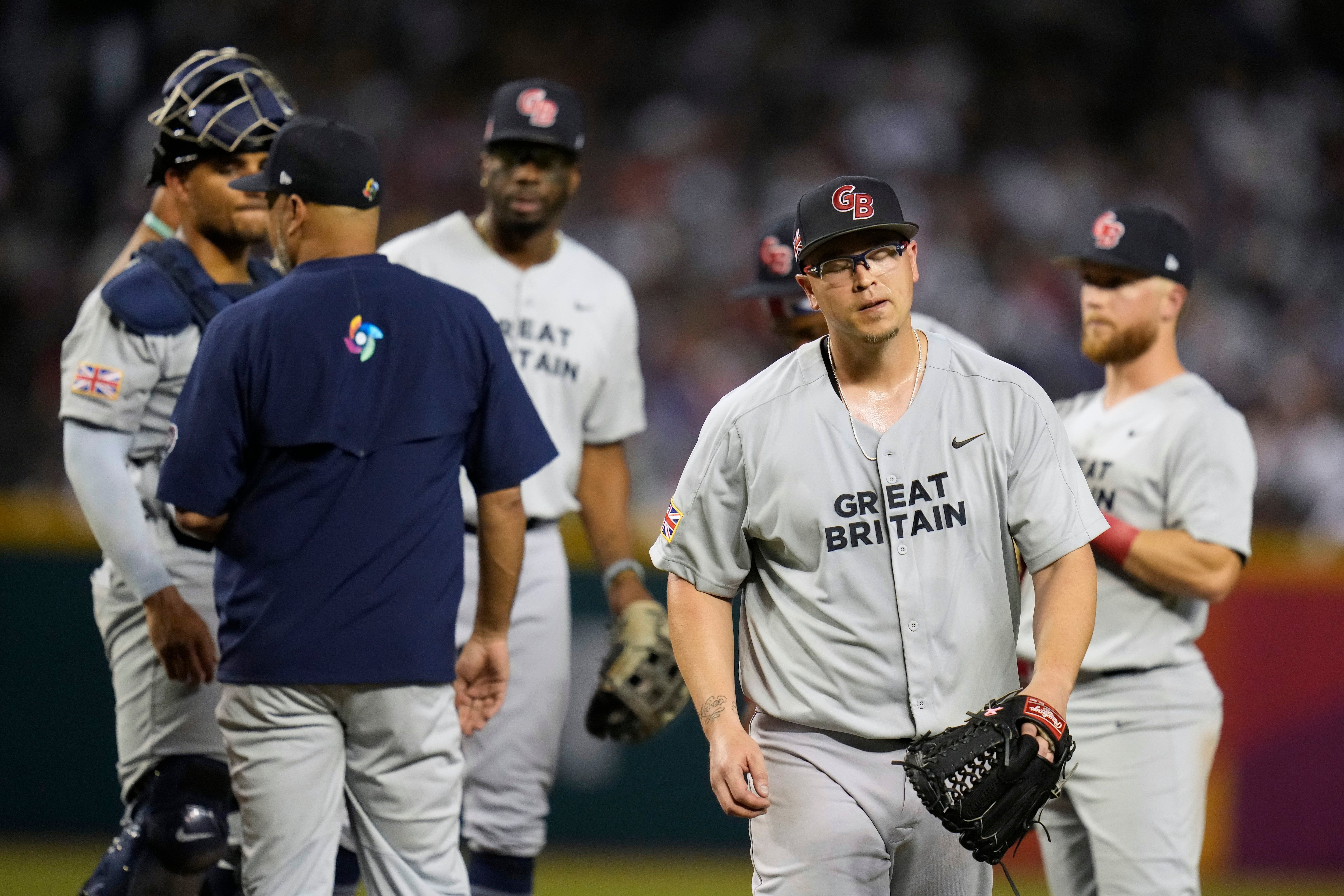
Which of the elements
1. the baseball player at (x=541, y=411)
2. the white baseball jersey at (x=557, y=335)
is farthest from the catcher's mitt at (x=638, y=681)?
the white baseball jersey at (x=557, y=335)

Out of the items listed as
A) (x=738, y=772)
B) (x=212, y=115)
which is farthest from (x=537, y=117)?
(x=738, y=772)

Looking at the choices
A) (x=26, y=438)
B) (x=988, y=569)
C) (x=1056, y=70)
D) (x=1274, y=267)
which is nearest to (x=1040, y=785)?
(x=988, y=569)

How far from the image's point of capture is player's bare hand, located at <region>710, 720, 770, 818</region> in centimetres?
301

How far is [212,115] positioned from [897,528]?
7.69 ft

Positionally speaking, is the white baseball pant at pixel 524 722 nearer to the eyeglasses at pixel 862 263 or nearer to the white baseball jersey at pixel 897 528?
the white baseball jersey at pixel 897 528

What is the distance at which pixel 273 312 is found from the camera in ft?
11.6

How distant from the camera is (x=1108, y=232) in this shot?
4.50m

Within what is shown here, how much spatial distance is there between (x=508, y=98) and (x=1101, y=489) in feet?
7.57

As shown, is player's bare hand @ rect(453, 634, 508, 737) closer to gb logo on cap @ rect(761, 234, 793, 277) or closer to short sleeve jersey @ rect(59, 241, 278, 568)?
short sleeve jersey @ rect(59, 241, 278, 568)

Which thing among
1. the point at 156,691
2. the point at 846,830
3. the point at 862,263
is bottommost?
the point at 846,830

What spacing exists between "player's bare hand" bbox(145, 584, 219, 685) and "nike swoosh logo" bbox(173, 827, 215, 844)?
0.40 metres

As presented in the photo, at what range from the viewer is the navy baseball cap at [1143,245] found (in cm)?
444

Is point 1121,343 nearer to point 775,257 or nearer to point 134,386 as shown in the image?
point 775,257

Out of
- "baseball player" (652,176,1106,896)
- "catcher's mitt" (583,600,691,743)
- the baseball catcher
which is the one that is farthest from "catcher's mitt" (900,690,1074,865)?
"catcher's mitt" (583,600,691,743)
